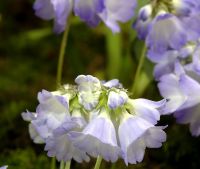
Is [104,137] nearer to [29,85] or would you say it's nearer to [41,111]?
[41,111]

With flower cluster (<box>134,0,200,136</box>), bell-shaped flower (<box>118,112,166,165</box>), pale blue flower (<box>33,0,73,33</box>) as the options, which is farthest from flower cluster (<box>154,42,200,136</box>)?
pale blue flower (<box>33,0,73,33</box>)

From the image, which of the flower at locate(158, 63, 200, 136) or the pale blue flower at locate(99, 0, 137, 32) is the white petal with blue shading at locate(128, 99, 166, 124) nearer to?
the flower at locate(158, 63, 200, 136)

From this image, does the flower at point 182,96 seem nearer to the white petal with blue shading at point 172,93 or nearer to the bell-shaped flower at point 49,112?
the white petal with blue shading at point 172,93

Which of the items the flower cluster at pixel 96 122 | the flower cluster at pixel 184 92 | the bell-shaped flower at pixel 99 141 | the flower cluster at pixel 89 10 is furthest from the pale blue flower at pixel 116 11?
the bell-shaped flower at pixel 99 141

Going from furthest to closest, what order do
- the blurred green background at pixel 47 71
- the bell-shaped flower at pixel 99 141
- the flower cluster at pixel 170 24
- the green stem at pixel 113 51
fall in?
the green stem at pixel 113 51 < the blurred green background at pixel 47 71 < the flower cluster at pixel 170 24 < the bell-shaped flower at pixel 99 141

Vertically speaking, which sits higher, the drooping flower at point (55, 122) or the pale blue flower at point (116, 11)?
the pale blue flower at point (116, 11)

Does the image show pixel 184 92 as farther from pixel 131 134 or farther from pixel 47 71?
pixel 47 71

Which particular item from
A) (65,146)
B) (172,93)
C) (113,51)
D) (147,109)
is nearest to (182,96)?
(172,93)
